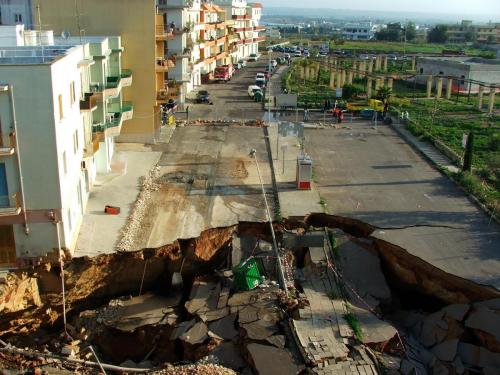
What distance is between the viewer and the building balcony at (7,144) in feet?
59.2

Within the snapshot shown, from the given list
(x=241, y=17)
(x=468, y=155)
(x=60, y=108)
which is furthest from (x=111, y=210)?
(x=241, y=17)

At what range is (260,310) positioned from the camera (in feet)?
58.2

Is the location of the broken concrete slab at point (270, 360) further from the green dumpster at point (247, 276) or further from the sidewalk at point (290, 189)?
the sidewalk at point (290, 189)

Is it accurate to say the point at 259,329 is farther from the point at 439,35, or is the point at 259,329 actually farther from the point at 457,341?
the point at 439,35

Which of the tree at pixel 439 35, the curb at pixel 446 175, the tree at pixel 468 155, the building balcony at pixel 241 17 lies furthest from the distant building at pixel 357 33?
the tree at pixel 468 155

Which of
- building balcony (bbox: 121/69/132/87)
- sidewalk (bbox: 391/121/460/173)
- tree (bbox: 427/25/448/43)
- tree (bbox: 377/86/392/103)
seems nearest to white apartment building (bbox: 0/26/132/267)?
building balcony (bbox: 121/69/132/87)

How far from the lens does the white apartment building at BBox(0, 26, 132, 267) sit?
17938mm

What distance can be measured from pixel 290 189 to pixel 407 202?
5432 millimetres

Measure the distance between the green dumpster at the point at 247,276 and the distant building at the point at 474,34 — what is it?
151337 mm

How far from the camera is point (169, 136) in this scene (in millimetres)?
37250

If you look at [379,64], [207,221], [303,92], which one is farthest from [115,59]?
[379,64]

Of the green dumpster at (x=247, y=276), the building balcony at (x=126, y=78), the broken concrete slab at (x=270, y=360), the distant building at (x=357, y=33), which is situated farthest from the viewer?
the distant building at (x=357, y=33)

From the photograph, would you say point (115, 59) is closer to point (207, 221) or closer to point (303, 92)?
point (207, 221)

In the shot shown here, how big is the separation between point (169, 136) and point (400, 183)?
53.3ft
